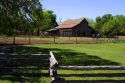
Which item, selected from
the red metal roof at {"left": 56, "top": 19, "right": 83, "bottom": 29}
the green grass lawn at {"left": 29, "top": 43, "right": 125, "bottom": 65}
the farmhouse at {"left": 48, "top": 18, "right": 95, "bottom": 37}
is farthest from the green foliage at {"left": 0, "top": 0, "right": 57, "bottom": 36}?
the red metal roof at {"left": 56, "top": 19, "right": 83, "bottom": 29}

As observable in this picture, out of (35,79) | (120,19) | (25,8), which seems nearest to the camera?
(35,79)

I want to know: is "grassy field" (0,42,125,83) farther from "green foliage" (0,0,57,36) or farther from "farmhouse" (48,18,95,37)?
"farmhouse" (48,18,95,37)

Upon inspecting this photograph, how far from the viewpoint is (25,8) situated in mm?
31672

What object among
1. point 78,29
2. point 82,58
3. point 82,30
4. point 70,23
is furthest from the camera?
point 70,23

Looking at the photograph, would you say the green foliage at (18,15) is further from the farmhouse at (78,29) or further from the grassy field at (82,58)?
the farmhouse at (78,29)

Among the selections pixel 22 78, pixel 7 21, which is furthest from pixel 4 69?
pixel 7 21

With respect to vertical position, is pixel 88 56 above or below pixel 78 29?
below

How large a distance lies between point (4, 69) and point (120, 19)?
135 metres

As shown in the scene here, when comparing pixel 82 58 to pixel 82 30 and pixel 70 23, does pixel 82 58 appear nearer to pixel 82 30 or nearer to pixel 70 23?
pixel 82 30

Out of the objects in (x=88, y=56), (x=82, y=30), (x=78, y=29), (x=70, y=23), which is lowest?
(x=88, y=56)

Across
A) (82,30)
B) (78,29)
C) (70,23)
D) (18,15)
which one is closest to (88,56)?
(18,15)

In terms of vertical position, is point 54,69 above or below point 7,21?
below

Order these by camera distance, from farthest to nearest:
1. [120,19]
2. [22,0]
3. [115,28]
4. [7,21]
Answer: [120,19], [115,28], [22,0], [7,21]

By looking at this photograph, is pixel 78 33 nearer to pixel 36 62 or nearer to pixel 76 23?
pixel 76 23
